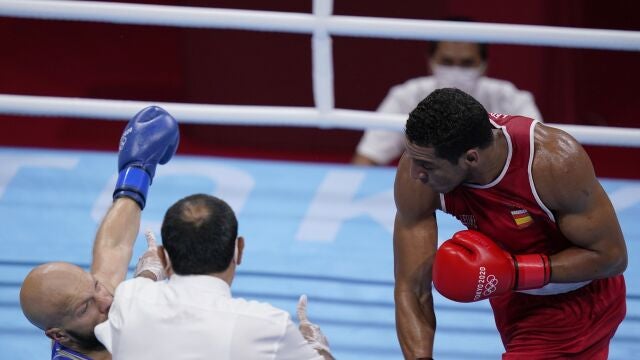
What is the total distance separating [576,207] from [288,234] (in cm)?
133

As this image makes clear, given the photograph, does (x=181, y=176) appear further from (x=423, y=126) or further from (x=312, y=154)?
(x=423, y=126)

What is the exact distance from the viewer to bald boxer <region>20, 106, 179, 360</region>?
2154 mm

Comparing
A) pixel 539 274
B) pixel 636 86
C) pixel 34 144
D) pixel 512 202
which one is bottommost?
pixel 539 274

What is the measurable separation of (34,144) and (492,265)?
307cm

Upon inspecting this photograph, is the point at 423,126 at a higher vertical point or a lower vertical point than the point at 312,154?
lower

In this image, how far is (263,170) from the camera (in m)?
3.67

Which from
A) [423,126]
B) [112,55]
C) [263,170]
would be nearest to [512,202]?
[423,126]

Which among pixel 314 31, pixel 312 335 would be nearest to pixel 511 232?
pixel 312 335

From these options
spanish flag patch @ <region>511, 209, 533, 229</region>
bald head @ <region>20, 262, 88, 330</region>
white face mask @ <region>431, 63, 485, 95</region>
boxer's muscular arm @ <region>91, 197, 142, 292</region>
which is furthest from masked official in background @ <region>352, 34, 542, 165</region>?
bald head @ <region>20, 262, 88, 330</region>

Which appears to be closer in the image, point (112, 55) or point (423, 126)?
point (423, 126)

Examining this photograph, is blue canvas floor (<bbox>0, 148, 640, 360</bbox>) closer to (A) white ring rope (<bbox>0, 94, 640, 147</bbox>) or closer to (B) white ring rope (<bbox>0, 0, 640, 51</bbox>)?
(A) white ring rope (<bbox>0, 94, 640, 147</bbox>)

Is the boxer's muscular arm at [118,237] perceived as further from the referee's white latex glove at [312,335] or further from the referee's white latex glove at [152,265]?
the referee's white latex glove at [312,335]

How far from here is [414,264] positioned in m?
2.36

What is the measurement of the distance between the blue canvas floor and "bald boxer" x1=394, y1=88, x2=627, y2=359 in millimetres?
457
